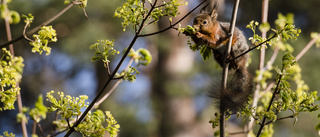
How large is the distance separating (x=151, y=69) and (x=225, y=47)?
6348 millimetres

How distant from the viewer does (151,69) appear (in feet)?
26.2

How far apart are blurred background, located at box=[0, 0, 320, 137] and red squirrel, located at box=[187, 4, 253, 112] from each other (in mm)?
2512

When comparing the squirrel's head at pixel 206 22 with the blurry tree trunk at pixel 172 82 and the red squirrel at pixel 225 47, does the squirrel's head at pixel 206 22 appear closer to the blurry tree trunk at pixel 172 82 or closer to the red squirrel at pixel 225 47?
the red squirrel at pixel 225 47

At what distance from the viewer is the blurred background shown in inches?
231

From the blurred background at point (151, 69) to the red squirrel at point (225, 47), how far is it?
8.24 ft

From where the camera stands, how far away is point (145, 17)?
46.4 inches

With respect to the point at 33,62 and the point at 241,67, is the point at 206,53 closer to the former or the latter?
the point at 241,67

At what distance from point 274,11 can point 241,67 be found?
4.84 meters

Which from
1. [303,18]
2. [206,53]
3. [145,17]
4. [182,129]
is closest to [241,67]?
[206,53]

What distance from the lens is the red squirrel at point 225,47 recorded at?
1561 millimetres

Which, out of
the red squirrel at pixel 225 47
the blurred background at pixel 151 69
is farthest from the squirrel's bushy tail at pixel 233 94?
the blurred background at pixel 151 69

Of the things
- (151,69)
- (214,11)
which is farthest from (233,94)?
(151,69)

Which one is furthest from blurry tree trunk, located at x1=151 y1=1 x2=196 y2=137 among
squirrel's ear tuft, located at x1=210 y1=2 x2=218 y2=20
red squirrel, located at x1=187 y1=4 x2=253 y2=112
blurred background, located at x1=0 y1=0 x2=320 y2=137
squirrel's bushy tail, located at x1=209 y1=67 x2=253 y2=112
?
squirrel's bushy tail, located at x1=209 y1=67 x2=253 y2=112

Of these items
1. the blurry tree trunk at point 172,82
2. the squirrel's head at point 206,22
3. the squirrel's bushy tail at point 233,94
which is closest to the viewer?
the squirrel's bushy tail at point 233,94
